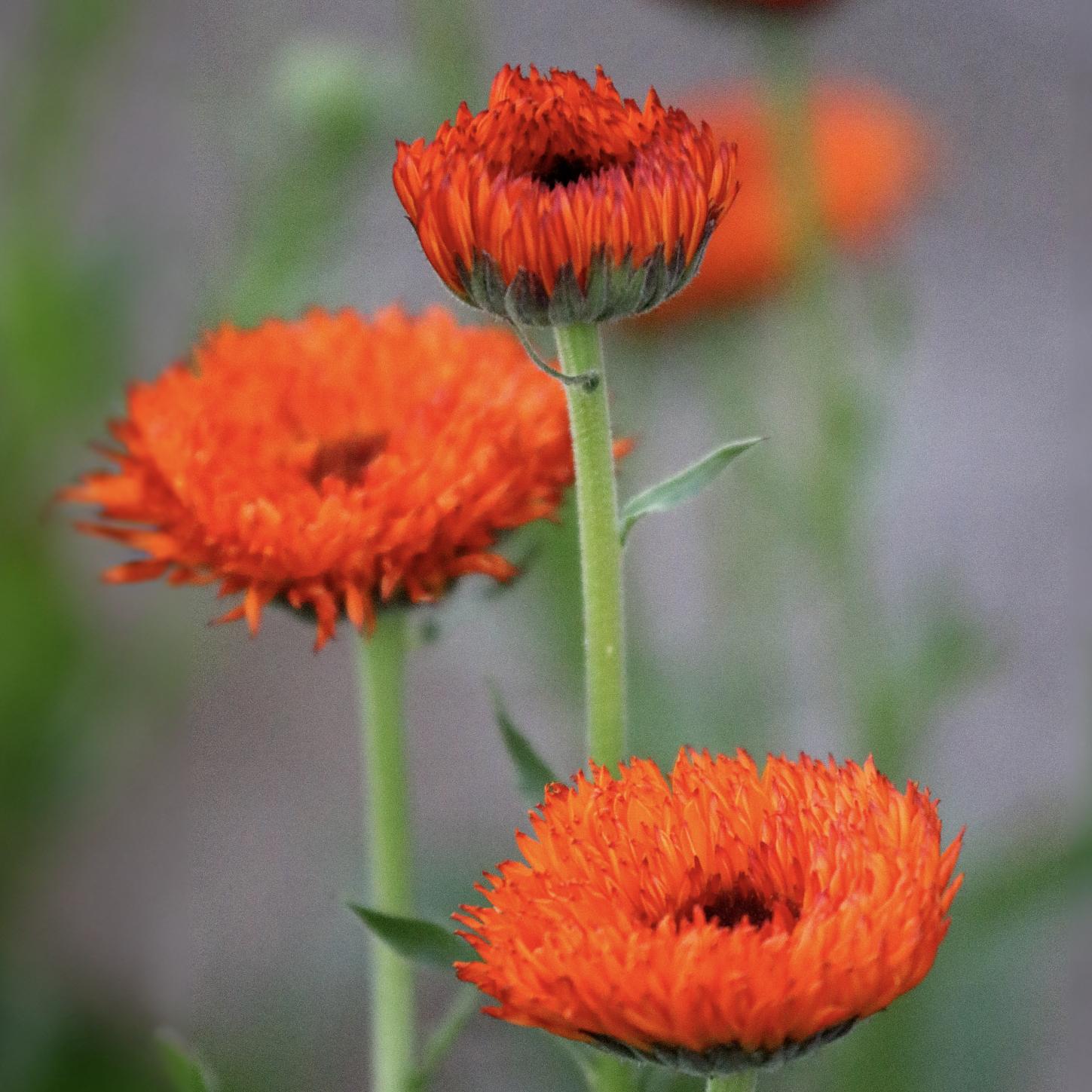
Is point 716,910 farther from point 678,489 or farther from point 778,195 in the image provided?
point 778,195

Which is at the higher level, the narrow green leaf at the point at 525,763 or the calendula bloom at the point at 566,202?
the calendula bloom at the point at 566,202

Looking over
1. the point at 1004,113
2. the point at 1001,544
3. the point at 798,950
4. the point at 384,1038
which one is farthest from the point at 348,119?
the point at 1004,113

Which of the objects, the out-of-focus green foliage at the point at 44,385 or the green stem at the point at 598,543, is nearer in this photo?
the green stem at the point at 598,543

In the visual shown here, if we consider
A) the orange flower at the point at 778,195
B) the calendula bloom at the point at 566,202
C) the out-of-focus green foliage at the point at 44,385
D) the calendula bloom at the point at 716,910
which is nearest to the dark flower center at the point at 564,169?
the calendula bloom at the point at 566,202

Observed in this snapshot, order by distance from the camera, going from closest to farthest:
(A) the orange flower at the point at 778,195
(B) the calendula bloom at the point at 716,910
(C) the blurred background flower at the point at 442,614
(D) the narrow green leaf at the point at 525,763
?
(B) the calendula bloom at the point at 716,910
(D) the narrow green leaf at the point at 525,763
(C) the blurred background flower at the point at 442,614
(A) the orange flower at the point at 778,195

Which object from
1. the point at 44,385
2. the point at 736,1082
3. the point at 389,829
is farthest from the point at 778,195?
the point at 736,1082

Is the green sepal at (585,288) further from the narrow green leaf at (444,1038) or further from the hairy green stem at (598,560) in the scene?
the narrow green leaf at (444,1038)

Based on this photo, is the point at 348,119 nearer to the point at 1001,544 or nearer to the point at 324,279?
the point at 324,279
